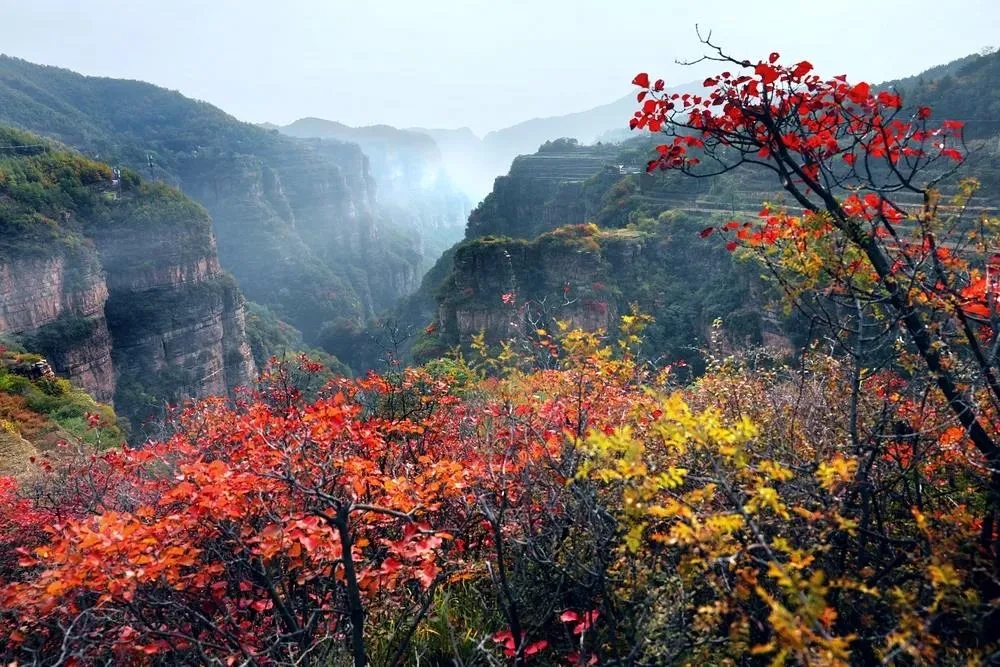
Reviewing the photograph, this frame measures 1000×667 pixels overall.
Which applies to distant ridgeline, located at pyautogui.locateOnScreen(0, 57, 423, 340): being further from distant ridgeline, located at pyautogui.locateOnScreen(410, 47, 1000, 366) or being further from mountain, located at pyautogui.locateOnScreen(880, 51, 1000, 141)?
mountain, located at pyautogui.locateOnScreen(880, 51, 1000, 141)

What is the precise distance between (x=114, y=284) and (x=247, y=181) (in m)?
68.8

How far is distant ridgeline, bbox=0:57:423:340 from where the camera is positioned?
95125 mm

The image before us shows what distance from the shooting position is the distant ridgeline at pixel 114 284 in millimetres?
35469

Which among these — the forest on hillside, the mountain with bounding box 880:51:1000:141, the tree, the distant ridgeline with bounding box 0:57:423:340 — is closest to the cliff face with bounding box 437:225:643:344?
the mountain with bounding box 880:51:1000:141

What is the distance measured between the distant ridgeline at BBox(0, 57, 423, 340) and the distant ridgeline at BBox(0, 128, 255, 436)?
32.6 metres

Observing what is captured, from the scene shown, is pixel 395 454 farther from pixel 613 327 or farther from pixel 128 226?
pixel 128 226

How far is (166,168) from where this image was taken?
10106cm

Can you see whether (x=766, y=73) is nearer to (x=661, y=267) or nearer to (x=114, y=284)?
(x=661, y=267)

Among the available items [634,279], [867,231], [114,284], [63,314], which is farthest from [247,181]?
[867,231]

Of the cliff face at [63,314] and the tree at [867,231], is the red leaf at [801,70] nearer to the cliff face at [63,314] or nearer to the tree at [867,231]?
the tree at [867,231]

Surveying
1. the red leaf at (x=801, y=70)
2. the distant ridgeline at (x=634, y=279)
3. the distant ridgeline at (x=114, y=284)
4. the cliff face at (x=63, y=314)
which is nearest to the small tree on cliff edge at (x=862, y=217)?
the red leaf at (x=801, y=70)

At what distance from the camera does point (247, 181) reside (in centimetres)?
10769

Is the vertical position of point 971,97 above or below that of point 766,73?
above

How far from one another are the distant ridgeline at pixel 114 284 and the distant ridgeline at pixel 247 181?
32578mm
